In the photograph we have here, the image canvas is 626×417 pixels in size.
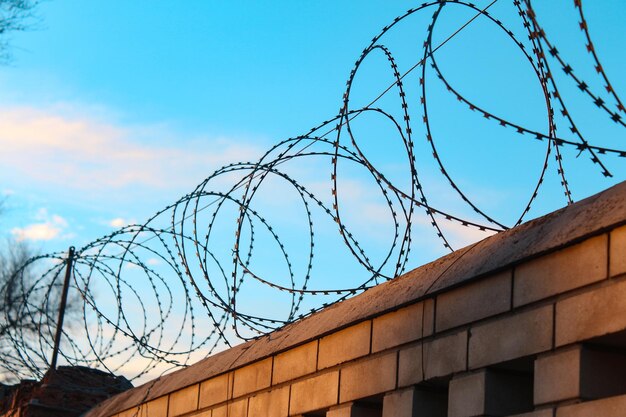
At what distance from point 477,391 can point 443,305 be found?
653 mm

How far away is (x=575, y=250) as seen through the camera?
6.22m

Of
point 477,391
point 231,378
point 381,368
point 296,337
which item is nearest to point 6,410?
point 231,378

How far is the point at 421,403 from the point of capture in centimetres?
742

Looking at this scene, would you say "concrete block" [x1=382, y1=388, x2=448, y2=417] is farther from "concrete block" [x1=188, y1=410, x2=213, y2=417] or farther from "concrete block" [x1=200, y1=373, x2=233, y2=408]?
"concrete block" [x1=188, y1=410, x2=213, y2=417]

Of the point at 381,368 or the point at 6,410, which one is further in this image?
the point at 6,410

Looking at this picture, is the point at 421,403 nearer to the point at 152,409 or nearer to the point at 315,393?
the point at 315,393

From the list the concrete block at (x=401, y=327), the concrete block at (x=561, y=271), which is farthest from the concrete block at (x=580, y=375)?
the concrete block at (x=401, y=327)

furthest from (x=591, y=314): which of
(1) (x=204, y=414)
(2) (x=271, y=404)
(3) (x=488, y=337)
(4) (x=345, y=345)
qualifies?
(1) (x=204, y=414)

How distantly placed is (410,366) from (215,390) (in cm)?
351

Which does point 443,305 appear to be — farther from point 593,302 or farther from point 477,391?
point 593,302

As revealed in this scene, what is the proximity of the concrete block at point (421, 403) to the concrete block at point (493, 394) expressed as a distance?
0.48 m

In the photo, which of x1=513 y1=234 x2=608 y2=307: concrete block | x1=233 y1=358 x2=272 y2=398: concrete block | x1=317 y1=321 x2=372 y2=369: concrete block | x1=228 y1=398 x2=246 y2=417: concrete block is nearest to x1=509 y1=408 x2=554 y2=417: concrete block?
x1=513 y1=234 x2=608 y2=307: concrete block

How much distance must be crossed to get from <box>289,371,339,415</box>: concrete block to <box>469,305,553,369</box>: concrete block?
1.84m

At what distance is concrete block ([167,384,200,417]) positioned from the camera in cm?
1109
